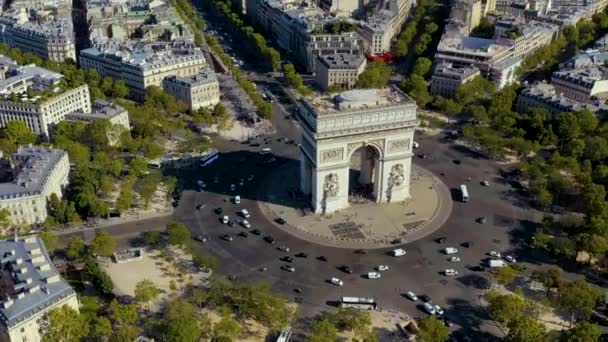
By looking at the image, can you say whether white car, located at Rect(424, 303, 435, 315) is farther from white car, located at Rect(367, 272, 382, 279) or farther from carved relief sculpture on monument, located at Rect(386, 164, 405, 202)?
carved relief sculpture on monument, located at Rect(386, 164, 405, 202)

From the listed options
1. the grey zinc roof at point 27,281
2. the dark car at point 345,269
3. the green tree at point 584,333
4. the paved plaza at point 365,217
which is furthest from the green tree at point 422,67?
the grey zinc roof at point 27,281

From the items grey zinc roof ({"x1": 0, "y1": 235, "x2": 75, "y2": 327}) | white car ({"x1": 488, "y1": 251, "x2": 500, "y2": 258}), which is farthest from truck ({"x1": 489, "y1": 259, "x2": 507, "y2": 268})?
grey zinc roof ({"x1": 0, "y1": 235, "x2": 75, "y2": 327})

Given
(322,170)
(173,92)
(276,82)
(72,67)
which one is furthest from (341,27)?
(322,170)

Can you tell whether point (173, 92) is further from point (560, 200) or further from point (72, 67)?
point (560, 200)

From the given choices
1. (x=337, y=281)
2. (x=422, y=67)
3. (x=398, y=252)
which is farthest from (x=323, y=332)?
(x=422, y=67)

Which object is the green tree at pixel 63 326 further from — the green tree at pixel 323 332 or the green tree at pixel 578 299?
the green tree at pixel 578 299
